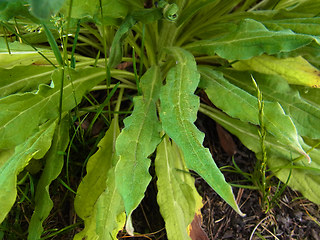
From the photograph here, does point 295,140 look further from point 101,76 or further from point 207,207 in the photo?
point 101,76

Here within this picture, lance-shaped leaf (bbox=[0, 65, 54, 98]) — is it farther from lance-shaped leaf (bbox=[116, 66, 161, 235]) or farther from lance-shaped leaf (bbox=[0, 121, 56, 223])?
lance-shaped leaf (bbox=[116, 66, 161, 235])

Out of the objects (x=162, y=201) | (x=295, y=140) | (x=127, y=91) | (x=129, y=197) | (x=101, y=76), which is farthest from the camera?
(x=127, y=91)

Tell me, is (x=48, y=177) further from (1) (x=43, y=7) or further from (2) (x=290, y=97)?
(2) (x=290, y=97)

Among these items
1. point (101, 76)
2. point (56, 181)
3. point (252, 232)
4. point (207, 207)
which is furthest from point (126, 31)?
point (252, 232)

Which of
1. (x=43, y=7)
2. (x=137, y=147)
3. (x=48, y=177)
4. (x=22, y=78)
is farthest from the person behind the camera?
(x=22, y=78)

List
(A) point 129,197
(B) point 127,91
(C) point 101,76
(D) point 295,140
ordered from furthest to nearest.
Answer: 1. (B) point 127,91
2. (C) point 101,76
3. (D) point 295,140
4. (A) point 129,197

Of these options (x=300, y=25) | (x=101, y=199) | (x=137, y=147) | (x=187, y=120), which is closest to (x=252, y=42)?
(x=300, y=25)
